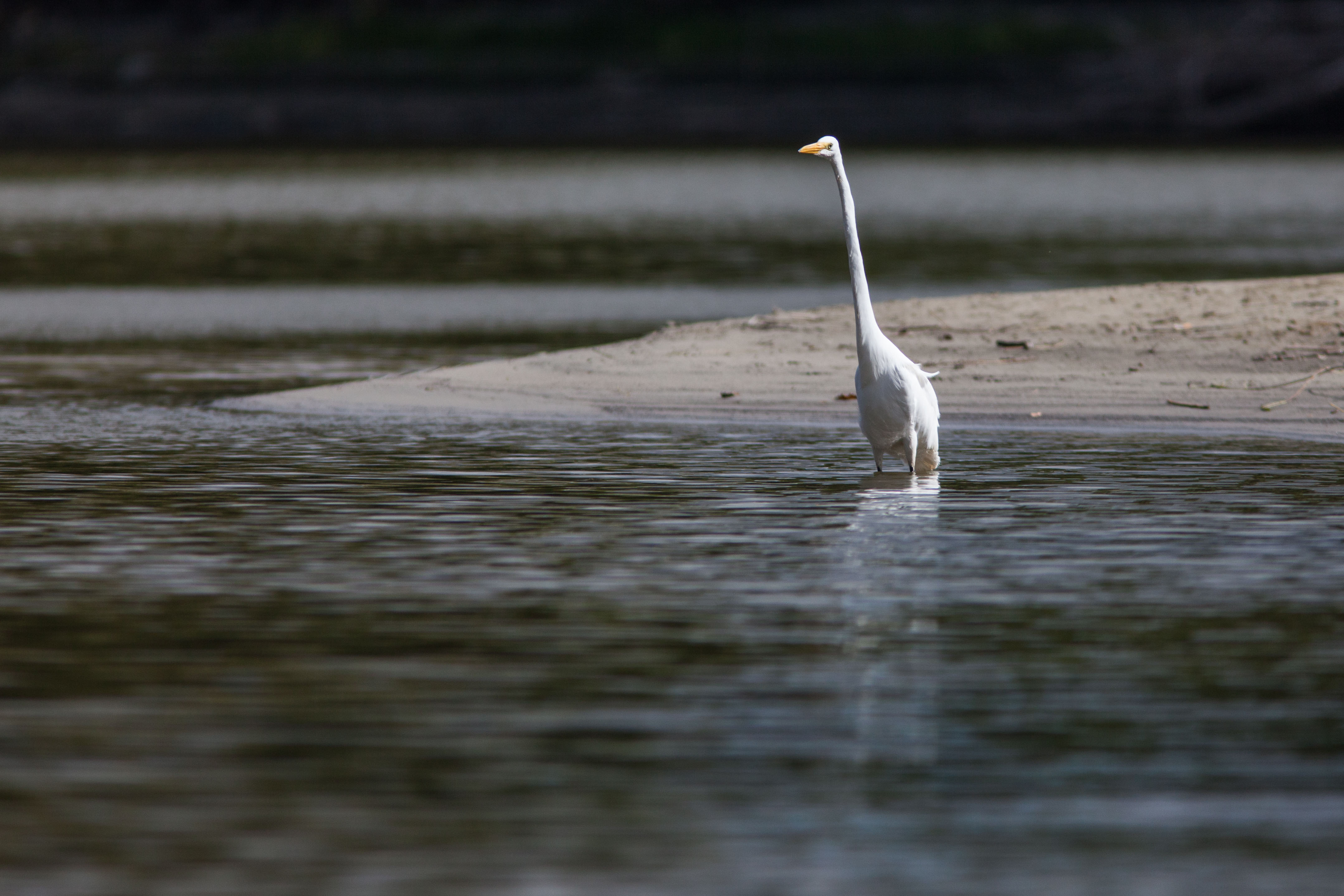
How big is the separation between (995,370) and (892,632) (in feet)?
29.7

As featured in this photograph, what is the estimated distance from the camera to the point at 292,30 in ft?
326

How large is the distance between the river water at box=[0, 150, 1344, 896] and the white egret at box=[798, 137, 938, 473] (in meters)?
0.26

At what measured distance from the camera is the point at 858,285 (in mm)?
13258

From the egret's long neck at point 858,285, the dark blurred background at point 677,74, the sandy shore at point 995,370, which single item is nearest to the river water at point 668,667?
the egret's long neck at point 858,285

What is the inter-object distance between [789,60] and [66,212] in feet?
151

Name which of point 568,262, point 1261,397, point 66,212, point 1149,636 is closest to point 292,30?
point 66,212

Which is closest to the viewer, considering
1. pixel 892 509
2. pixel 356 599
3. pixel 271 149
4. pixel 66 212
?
pixel 356 599

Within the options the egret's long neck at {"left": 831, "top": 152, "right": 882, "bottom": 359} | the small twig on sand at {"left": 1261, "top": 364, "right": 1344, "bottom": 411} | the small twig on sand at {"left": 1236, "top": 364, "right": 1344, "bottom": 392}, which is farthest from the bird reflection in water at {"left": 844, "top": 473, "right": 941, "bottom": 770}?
the small twig on sand at {"left": 1236, "top": 364, "right": 1344, "bottom": 392}

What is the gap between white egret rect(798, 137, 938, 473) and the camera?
13094 mm

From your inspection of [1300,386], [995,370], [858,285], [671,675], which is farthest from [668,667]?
[995,370]

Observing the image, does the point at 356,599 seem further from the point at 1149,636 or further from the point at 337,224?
the point at 337,224

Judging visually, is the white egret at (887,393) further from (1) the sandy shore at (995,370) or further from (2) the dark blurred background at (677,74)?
(2) the dark blurred background at (677,74)

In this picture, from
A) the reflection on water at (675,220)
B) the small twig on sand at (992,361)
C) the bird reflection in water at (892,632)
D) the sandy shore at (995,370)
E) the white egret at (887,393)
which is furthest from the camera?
the reflection on water at (675,220)

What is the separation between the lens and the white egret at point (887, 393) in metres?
13.1
